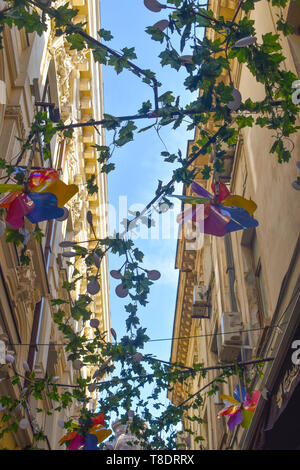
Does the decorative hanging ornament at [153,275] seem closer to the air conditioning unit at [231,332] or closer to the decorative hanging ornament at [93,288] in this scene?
the decorative hanging ornament at [93,288]

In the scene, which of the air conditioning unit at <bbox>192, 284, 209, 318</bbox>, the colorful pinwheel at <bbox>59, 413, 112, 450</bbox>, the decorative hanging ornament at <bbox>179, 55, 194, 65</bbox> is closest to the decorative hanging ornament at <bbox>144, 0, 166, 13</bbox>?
the decorative hanging ornament at <bbox>179, 55, 194, 65</bbox>

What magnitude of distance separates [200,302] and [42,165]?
28.0 ft

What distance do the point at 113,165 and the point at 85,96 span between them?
49.2 ft

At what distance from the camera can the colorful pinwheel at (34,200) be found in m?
3.83

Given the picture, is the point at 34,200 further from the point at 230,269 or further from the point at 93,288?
the point at 230,269

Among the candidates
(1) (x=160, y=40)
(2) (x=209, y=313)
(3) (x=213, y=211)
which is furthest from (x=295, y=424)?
(2) (x=209, y=313)

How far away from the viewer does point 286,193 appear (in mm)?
6953

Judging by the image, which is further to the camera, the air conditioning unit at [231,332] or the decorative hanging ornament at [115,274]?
the air conditioning unit at [231,332]

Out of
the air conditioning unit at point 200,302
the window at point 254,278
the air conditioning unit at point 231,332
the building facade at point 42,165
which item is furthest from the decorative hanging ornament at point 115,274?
the air conditioning unit at point 200,302

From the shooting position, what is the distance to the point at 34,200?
12.8 ft

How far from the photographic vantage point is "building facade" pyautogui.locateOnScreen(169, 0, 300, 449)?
626 cm

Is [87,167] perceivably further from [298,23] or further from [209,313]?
[298,23]

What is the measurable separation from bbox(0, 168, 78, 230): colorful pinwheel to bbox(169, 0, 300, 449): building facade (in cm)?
258

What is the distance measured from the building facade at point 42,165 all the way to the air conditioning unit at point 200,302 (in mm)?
4385
